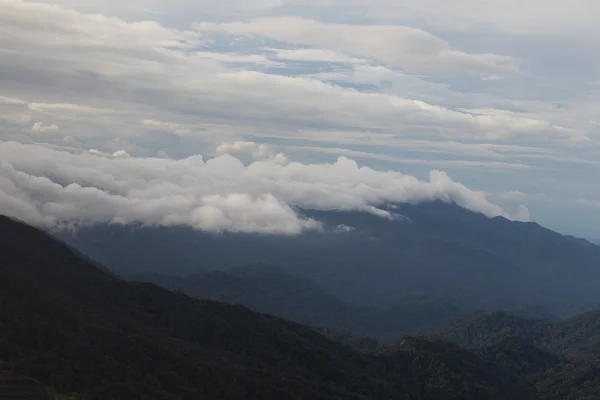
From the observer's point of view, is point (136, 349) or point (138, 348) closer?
point (136, 349)

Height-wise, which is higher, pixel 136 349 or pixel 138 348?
pixel 138 348

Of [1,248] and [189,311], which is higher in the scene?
[1,248]

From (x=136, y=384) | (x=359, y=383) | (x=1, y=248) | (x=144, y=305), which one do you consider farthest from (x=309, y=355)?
(x=1, y=248)

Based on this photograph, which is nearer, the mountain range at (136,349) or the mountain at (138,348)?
the mountain range at (136,349)

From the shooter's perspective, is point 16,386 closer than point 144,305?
Yes

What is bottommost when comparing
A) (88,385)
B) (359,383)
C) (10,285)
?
(359,383)

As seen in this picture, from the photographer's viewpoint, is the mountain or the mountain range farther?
the mountain

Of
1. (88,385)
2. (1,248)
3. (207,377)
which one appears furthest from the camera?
(1,248)

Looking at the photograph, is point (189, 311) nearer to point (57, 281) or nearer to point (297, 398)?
point (57, 281)
